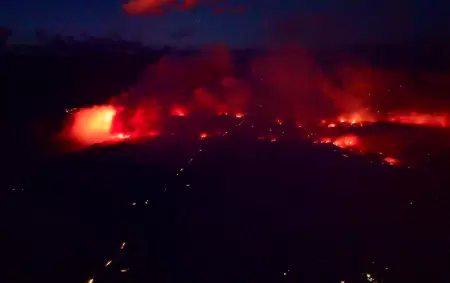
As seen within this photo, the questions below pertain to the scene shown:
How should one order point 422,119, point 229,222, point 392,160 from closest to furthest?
point 229,222 → point 392,160 → point 422,119

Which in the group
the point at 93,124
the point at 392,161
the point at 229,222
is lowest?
the point at 229,222

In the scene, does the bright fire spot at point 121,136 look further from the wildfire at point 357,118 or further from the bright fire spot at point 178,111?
the wildfire at point 357,118

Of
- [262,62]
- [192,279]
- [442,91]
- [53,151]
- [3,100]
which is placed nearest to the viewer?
[192,279]

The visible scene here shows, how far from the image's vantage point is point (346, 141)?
22250 millimetres

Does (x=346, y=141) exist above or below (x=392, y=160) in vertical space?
above

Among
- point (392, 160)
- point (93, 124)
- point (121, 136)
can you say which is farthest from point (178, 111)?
point (392, 160)

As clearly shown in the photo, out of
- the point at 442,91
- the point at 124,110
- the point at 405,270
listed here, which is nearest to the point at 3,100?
the point at 124,110

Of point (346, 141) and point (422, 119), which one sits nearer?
point (346, 141)

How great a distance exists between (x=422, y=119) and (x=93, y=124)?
24320 mm

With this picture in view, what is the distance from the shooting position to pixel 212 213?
12742mm

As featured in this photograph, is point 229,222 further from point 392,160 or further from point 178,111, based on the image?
point 178,111

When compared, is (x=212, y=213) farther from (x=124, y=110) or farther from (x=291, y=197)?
(x=124, y=110)

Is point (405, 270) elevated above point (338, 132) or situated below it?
below

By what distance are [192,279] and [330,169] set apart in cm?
942
